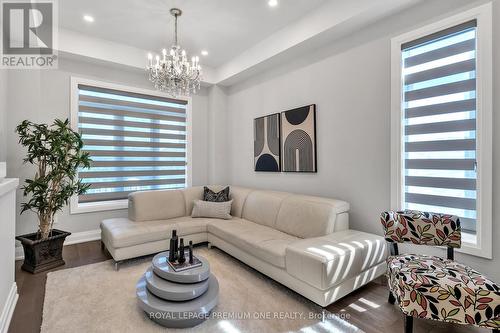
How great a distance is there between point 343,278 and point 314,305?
14.2 inches

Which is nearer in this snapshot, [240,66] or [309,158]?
[309,158]

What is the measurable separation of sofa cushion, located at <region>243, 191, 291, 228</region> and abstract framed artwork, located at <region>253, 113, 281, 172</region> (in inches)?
22.3

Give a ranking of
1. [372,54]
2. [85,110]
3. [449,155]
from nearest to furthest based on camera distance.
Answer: [449,155], [372,54], [85,110]

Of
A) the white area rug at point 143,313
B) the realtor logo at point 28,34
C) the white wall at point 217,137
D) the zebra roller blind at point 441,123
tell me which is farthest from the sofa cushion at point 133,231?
the zebra roller blind at point 441,123

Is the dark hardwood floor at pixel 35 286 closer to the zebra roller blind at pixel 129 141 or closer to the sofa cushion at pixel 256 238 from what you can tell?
the zebra roller blind at pixel 129 141

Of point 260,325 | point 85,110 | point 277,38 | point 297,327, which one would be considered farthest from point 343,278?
point 85,110

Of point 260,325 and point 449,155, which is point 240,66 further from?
point 260,325

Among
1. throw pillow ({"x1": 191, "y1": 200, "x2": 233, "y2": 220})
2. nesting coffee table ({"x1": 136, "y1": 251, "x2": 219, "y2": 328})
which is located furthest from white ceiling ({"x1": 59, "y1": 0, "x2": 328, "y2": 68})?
nesting coffee table ({"x1": 136, "y1": 251, "x2": 219, "y2": 328})

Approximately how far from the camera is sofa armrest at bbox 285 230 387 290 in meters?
2.03

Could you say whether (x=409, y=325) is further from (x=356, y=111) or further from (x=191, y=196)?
(x=191, y=196)

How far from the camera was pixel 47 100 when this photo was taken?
11.9 ft

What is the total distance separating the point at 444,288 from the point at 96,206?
4.50m

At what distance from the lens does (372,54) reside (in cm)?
282

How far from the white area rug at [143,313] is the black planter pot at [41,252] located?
0.25 metres
